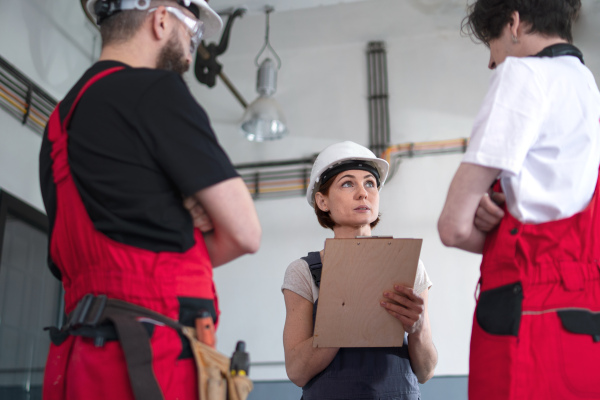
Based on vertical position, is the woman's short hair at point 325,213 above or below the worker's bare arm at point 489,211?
above

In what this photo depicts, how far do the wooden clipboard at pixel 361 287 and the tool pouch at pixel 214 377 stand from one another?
1.99 feet

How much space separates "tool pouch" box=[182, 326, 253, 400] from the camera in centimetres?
146

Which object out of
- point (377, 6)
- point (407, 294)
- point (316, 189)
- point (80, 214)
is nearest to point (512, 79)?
point (407, 294)

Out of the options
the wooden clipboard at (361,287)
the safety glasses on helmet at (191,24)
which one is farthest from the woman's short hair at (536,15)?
the safety glasses on helmet at (191,24)

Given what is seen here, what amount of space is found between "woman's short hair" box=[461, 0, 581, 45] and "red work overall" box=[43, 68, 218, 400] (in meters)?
1.02

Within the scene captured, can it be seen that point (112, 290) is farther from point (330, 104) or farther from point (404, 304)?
point (330, 104)

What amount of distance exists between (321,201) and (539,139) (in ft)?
4.47

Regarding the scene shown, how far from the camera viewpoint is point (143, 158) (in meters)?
1.53

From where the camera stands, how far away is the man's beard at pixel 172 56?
178 cm

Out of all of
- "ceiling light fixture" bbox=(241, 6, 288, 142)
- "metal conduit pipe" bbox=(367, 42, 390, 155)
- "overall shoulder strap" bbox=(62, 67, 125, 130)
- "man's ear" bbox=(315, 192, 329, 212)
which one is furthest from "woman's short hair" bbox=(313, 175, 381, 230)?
"metal conduit pipe" bbox=(367, 42, 390, 155)

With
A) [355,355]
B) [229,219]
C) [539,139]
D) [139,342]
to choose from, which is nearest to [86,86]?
[229,219]

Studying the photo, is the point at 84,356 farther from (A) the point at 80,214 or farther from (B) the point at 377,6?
(B) the point at 377,6

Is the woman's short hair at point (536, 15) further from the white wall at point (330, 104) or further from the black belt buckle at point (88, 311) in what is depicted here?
the white wall at point (330, 104)

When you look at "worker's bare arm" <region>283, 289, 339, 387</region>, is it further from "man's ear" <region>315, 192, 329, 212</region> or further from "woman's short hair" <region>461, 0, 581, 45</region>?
"woman's short hair" <region>461, 0, 581, 45</region>
